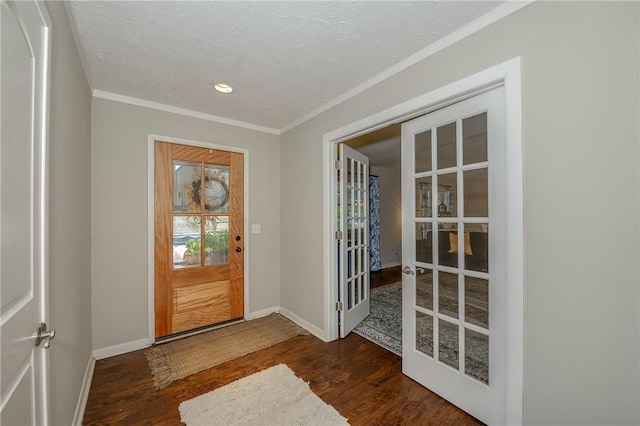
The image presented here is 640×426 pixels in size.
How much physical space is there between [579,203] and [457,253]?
2.28 feet

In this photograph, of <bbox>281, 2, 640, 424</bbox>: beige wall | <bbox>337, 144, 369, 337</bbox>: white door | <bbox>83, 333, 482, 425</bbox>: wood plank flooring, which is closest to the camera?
<bbox>281, 2, 640, 424</bbox>: beige wall

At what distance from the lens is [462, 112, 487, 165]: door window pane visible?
63.8 inches

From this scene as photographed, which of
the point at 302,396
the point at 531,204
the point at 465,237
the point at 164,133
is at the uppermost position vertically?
the point at 164,133

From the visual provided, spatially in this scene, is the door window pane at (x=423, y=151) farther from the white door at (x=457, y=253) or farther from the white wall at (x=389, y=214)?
the white wall at (x=389, y=214)

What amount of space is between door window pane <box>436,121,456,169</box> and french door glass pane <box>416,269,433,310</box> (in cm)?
79

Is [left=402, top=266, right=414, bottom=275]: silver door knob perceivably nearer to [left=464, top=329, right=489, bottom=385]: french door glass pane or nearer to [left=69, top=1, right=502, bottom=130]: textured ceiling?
[left=464, top=329, right=489, bottom=385]: french door glass pane

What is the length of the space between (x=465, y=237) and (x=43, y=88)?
2288mm

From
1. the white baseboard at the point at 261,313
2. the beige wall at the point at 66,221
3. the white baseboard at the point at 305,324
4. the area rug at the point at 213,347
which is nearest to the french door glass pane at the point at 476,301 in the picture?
the white baseboard at the point at 305,324

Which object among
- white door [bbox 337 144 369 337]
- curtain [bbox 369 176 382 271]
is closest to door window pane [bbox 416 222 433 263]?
white door [bbox 337 144 369 337]

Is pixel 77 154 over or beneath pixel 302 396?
over

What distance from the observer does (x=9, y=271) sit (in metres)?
0.77

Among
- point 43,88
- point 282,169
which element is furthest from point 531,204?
point 282,169

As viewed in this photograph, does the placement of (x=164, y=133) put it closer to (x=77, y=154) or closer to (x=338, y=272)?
(x=77, y=154)

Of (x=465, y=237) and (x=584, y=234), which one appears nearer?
(x=584, y=234)
